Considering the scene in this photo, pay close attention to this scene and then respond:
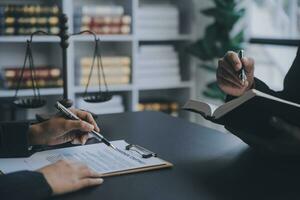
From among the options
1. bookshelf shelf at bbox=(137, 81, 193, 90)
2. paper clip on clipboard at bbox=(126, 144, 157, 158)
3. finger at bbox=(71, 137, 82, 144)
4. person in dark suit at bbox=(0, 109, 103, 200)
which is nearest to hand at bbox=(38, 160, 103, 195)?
person in dark suit at bbox=(0, 109, 103, 200)

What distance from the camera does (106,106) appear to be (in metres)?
3.31

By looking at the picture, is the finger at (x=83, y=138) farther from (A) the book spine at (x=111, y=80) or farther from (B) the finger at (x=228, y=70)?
(A) the book spine at (x=111, y=80)

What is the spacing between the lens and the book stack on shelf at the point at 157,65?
3.42 metres

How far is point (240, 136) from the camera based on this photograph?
135 cm

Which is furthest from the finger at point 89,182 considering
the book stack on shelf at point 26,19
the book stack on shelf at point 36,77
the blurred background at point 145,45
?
the book stack on shelf at point 26,19

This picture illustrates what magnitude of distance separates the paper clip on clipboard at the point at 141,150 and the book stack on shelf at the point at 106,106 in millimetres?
1919

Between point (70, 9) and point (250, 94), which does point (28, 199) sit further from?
point (70, 9)

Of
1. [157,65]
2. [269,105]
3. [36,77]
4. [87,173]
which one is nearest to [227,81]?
[269,105]

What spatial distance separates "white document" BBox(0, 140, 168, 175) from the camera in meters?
1.13

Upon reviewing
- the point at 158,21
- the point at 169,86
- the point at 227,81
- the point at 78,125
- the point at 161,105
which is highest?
the point at 158,21

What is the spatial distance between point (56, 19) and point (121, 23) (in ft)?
1.50

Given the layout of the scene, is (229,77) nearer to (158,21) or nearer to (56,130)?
(56,130)

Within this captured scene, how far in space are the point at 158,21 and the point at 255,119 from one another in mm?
2345

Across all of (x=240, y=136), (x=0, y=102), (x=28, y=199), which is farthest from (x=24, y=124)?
(x=0, y=102)
